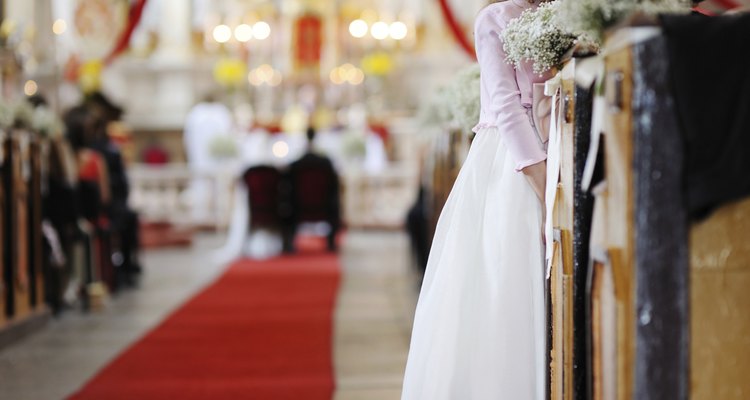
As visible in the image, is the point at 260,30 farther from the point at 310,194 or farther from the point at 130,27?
the point at 130,27

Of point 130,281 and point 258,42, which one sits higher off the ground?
point 258,42

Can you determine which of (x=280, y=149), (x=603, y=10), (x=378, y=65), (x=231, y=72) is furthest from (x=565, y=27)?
(x=231, y=72)

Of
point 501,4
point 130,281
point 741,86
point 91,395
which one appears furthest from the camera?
point 130,281

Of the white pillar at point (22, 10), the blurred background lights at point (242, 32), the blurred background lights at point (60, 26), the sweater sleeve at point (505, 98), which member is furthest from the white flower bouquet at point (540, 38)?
the blurred background lights at point (60, 26)

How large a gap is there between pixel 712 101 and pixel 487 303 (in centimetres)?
106

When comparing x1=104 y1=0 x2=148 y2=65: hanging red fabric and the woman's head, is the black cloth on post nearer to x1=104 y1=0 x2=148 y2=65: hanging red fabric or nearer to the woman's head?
the woman's head

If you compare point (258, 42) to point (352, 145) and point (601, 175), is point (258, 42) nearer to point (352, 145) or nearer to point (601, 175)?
point (352, 145)

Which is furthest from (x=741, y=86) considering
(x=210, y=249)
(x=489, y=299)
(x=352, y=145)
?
(x=352, y=145)

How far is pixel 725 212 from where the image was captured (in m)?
2.12

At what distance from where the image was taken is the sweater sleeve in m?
2.91

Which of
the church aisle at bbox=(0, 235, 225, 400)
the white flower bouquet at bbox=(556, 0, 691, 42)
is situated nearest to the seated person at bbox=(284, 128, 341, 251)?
the church aisle at bbox=(0, 235, 225, 400)

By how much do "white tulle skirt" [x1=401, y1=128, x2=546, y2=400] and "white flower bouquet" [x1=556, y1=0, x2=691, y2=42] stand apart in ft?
2.46

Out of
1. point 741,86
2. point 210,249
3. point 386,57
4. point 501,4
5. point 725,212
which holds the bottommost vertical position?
point 210,249

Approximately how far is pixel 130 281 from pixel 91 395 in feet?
13.2
